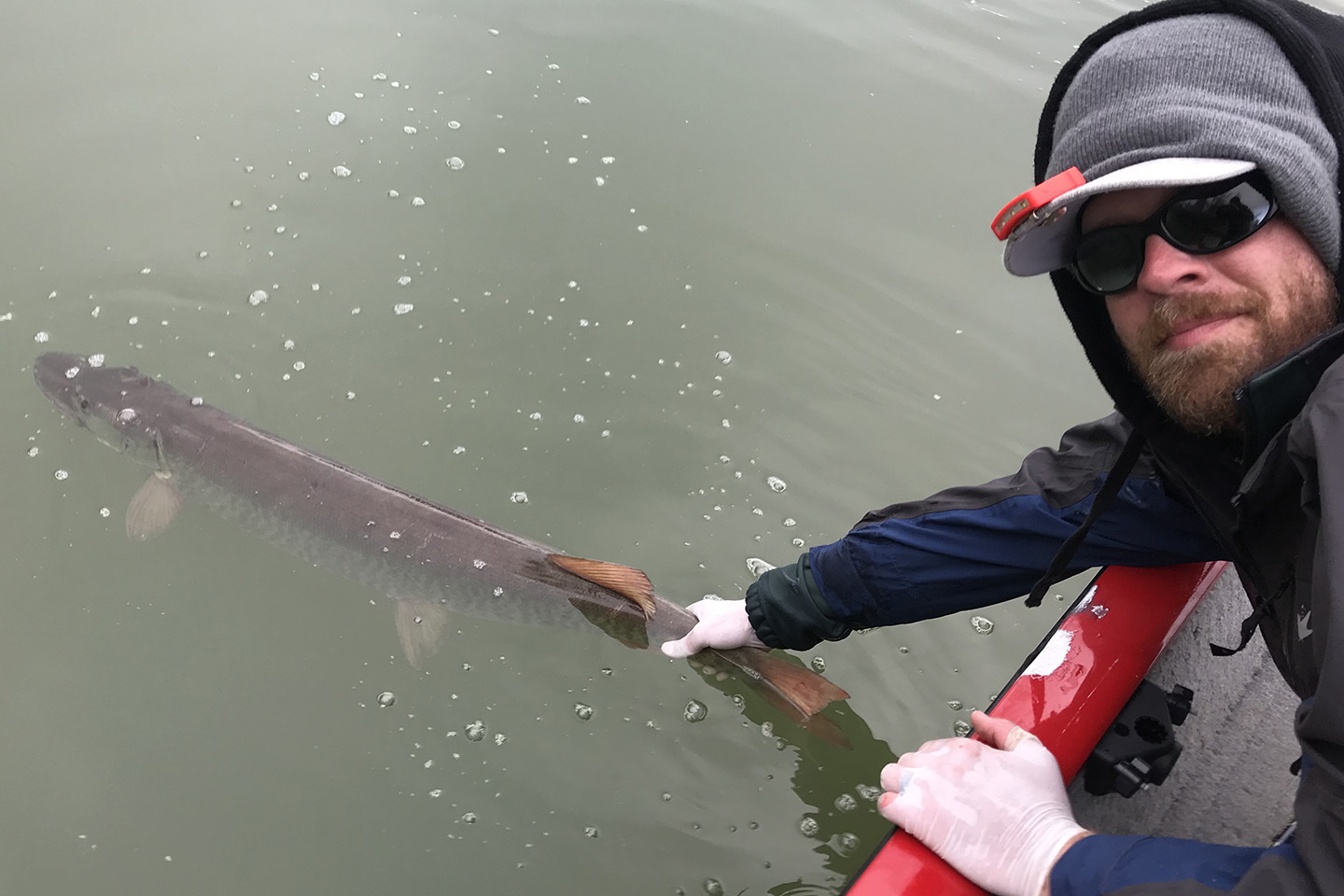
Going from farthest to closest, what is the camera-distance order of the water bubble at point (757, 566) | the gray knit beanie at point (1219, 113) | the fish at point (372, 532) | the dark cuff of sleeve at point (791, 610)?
the water bubble at point (757, 566)
the fish at point (372, 532)
the dark cuff of sleeve at point (791, 610)
the gray knit beanie at point (1219, 113)

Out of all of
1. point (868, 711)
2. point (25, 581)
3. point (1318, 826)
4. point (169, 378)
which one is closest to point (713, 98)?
point (169, 378)

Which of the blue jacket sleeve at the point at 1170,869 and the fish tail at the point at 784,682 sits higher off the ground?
the blue jacket sleeve at the point at 1170,869

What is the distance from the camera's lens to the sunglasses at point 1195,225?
1.81 m

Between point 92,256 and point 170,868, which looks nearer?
point 170,868

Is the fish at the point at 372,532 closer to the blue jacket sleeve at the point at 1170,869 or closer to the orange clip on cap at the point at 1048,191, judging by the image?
the blue jacket sleeve at the point at 1170,869

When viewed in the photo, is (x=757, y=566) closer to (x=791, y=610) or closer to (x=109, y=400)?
(x=791, y=610)

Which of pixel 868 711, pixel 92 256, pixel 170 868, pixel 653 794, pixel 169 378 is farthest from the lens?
pixel 92 256

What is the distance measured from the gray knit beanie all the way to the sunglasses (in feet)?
0.15

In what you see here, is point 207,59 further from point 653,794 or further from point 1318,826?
point 1318,826

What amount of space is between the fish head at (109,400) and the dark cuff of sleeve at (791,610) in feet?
8.69

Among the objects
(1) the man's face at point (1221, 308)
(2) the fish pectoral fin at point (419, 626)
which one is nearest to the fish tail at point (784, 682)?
(2) the fish pectoral fin at point (419, 626)

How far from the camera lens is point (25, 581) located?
3.54 meters

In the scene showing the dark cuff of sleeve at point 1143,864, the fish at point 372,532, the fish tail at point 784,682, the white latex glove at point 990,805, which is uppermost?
the dark cuff of sleeve at point 1143,864

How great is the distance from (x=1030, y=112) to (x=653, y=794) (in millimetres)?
5189
